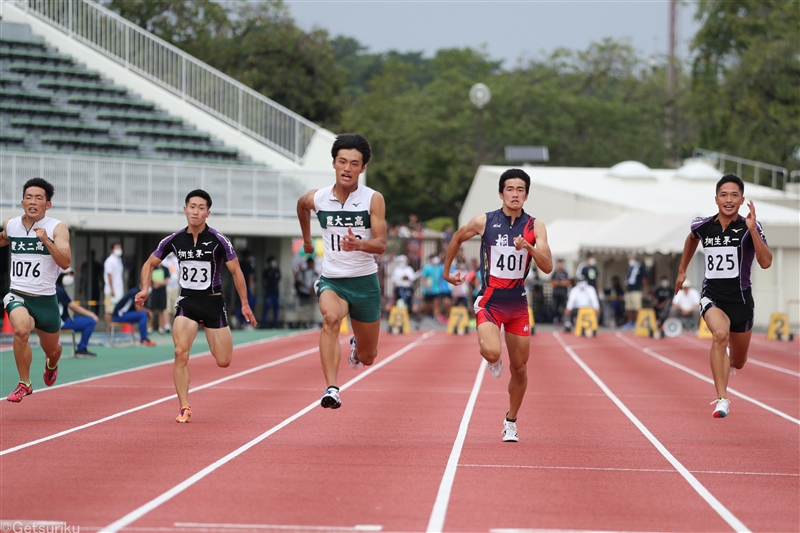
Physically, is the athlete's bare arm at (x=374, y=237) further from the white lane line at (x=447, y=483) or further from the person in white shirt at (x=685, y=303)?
the person in white shirt at (x=685, y=303)

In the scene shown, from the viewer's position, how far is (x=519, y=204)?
9.33 metres

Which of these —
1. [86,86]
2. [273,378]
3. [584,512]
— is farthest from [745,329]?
[86,86]

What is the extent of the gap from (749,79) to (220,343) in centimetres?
4962

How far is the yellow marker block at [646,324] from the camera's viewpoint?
28.9m

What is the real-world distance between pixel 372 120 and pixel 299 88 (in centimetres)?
1114

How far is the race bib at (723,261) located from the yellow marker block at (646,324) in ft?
61.3

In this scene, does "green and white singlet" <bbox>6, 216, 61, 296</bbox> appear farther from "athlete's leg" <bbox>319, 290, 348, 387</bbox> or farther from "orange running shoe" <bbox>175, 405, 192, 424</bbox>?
"athlete's leg" <bbox>319, 290, 348, 387</bbox>

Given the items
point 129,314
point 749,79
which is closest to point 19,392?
point 129,314

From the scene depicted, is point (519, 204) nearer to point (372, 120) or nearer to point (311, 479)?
point (311, 479)

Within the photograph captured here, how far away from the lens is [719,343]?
10.5 metres

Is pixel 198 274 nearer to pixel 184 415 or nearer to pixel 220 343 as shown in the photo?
pixel 220 343

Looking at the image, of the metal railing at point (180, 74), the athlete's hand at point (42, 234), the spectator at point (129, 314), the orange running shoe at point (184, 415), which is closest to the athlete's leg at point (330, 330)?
the orange running shoe at point (184, 415)

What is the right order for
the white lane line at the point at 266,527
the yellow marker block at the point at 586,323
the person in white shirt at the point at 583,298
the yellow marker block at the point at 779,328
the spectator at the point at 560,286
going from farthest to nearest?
the spectator at the point at 560,286 < the yellow marker block at the point at 779,328 < the person in white shirt at the point at 583,298 < the yellow marker block at the point at 586,323 < the white lane line at the point at 266,527

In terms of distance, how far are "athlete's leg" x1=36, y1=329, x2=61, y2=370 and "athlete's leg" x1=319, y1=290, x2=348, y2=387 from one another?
329 centimetres
